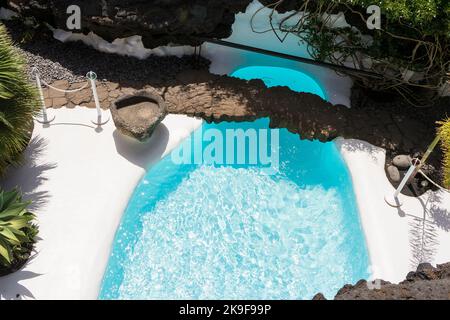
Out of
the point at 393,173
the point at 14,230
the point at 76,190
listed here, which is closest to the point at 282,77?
the point at 393,173

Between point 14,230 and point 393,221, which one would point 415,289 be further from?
point 14,230

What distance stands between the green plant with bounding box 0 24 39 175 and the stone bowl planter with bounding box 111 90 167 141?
51.5 inches

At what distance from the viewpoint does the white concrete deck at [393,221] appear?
22.7 ft

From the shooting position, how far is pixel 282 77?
9141 mm

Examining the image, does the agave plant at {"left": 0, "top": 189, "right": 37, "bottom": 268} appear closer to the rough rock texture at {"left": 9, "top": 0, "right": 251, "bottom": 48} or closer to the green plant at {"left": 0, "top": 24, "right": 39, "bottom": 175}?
the green plant at {"left": 0, "top": 24, "right": 39, "bottom": 175}

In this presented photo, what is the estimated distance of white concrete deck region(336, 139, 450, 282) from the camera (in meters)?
6.93

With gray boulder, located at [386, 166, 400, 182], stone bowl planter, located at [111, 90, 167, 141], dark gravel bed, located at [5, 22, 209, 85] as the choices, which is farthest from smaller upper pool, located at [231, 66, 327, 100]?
gray boulder, located at [386, 166, 400, 182]

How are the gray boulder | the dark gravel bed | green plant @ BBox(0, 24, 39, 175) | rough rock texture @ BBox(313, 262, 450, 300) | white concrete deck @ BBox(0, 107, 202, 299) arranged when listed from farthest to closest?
the dark gravel bed
the gray boulder
white concrete deck @ BBox(0, 107, 202, 299)
green plant @ BBox(0, 24, 39, 175)
rough rock texture @ BBox(313, 262, 450, 300)

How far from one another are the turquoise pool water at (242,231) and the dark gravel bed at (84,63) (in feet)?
5.01

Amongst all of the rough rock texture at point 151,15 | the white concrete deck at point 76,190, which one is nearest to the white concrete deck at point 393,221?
the white concrete deck at point 76,190

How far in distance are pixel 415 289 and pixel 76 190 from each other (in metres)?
4.93

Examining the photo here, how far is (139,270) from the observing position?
6871mm

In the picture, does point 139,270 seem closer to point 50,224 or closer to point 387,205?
point 50,224

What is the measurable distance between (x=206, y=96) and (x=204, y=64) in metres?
0.82
